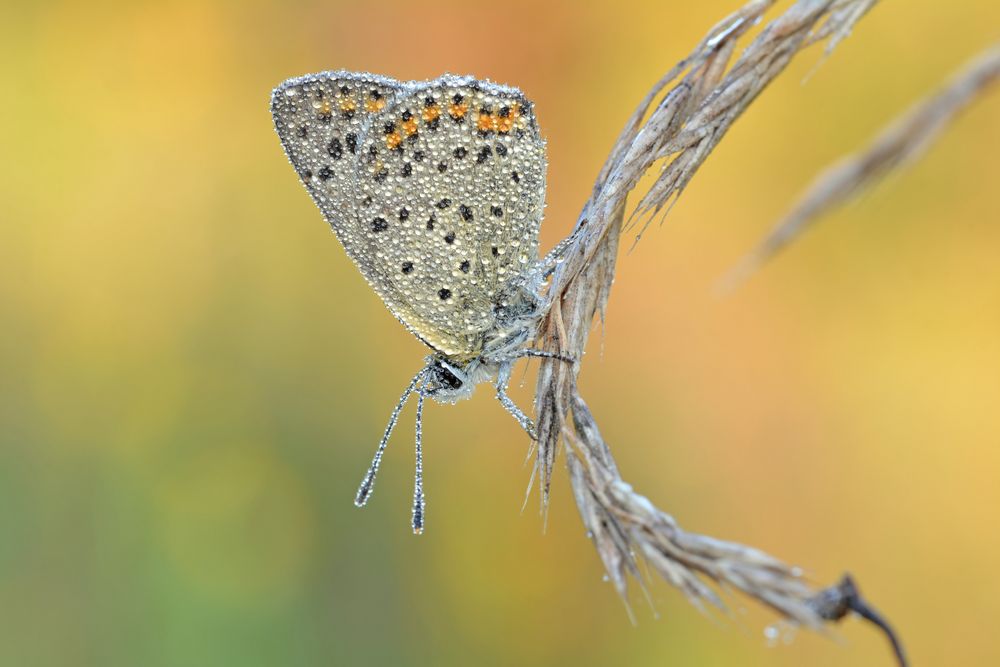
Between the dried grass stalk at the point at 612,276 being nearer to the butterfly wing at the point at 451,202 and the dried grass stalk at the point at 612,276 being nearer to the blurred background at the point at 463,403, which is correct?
the butterfly wing at the point at 451,202

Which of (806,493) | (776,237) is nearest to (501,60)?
(806,493)

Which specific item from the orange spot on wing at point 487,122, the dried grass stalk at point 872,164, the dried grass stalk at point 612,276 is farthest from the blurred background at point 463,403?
the dried grass stalk at point 872,164

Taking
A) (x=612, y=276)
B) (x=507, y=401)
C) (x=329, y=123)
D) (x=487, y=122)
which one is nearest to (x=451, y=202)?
(x=487, y=122)

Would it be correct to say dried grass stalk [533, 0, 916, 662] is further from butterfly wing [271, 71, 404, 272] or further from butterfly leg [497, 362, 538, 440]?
butterfly wing [271, 71, 404, 272]

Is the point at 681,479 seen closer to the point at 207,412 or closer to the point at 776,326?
the point at 776,326

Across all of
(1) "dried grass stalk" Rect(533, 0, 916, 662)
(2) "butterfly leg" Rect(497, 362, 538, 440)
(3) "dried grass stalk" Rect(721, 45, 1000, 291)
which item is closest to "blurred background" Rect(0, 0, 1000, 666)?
(2) "butterfly leg" Rect(497, 362, 538, 440)

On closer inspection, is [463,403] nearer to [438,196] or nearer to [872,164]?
[438,196]

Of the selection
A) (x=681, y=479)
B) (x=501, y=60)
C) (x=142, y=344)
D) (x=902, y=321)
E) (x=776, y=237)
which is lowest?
(x=776, y=237)

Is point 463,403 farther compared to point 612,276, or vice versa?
point 463,403
